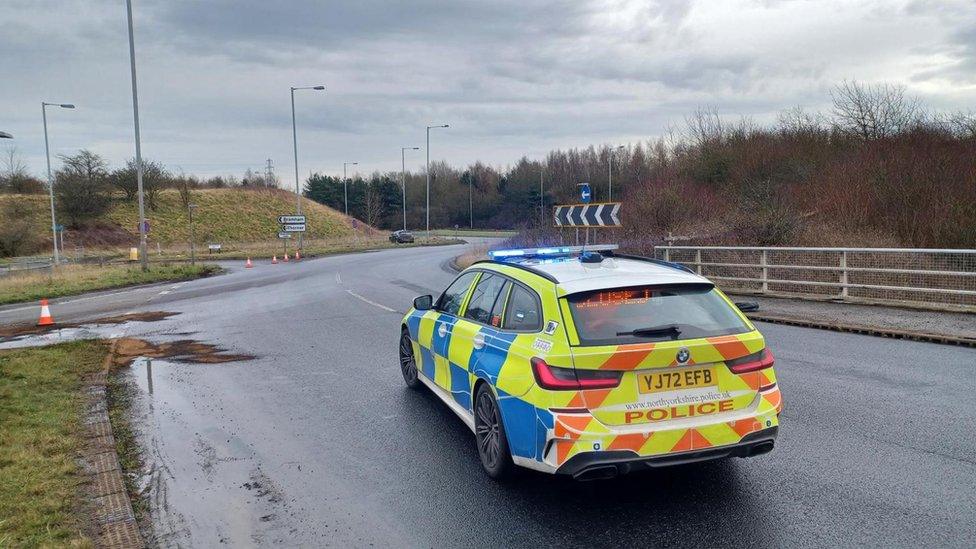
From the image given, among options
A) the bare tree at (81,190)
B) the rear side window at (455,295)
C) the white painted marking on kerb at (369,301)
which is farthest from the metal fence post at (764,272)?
the bare tree at (81,190)

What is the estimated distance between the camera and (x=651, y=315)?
15.5 feet

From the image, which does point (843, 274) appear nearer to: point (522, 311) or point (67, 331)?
point (522, 311)

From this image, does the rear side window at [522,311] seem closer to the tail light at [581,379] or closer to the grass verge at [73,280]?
the tail light at [581,379]

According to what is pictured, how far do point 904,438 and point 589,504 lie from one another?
287cm

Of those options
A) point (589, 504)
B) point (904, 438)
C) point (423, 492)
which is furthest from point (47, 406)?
point (904, 438)

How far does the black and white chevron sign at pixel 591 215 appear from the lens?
57.9 ft

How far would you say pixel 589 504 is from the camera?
4.59 meters

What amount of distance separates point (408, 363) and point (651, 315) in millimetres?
3854

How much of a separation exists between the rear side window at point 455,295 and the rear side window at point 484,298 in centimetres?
26

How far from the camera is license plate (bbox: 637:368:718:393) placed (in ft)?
14.4

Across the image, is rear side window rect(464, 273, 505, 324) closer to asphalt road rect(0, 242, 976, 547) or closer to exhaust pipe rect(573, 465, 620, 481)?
asphalt road rect(0, 242, 976, 547)

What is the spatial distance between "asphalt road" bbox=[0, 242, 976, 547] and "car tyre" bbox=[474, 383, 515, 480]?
13 centimetres

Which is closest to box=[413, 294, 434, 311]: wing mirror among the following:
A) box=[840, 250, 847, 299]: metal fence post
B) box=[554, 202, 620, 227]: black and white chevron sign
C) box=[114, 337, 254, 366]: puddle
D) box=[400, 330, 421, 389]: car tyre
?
box=[400, 330, 421, 389]: car tyre

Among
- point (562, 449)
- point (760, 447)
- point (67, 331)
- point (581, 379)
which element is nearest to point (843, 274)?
point (760, 447)
